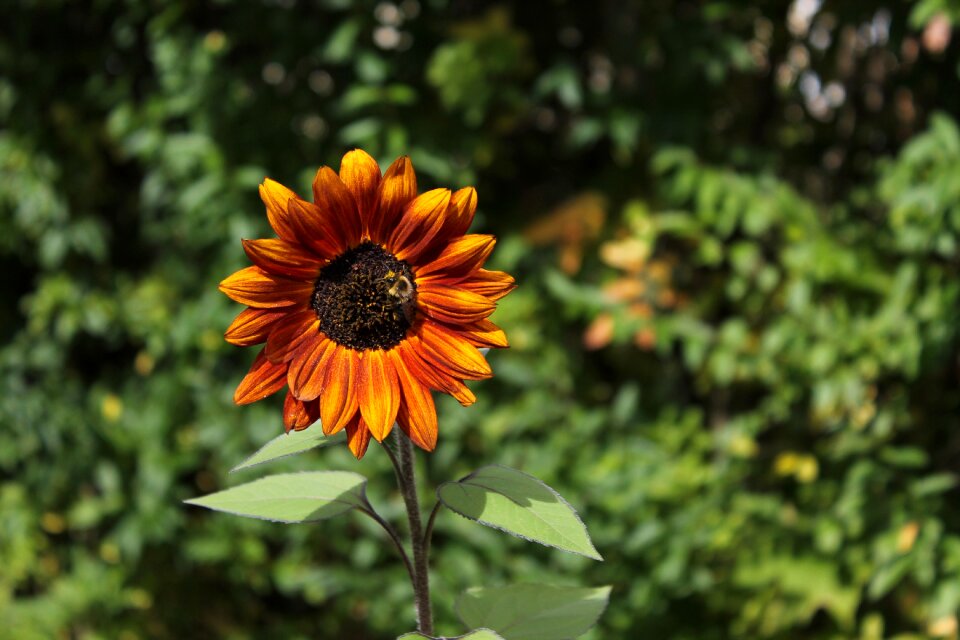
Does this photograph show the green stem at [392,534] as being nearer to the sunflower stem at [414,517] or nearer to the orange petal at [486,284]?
the sunflower stem at [414,517]

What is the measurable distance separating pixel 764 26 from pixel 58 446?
2.41m

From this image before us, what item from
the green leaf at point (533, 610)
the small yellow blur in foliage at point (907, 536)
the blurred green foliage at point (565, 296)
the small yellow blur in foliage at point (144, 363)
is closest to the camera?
the green leaf at point (533, 610)

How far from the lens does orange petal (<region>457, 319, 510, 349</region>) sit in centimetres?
89

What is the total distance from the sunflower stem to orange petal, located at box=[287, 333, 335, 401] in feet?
0.30

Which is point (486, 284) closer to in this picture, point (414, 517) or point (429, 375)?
point (429, 375)

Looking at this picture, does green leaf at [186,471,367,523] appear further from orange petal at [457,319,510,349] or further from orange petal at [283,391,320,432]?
orange petal at [457,319,510,349]

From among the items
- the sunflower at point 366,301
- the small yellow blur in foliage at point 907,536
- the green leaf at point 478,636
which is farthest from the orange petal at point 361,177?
the small yellow blur in foliage at point 907,536

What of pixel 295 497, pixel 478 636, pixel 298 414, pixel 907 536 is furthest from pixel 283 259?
pixel 907 536

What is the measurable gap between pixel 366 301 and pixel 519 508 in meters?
0.23

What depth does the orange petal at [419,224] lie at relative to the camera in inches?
35.3

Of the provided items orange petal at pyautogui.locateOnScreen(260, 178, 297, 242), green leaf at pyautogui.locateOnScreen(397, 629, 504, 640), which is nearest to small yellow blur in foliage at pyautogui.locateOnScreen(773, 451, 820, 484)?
green leaf at pyautogui.locateOnScreen(397, 629, 504, 640)

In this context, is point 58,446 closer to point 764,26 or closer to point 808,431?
point 808,431

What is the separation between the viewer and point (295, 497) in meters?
0.98

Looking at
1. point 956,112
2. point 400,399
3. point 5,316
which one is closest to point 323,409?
point 400,399
